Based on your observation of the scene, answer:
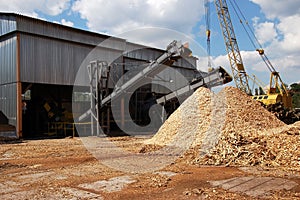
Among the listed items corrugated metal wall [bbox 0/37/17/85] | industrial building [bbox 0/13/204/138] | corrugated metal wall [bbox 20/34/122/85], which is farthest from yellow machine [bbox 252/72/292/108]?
corrugated metal wall [bbox 0/37/17/85]

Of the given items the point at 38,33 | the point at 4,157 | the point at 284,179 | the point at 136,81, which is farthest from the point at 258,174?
the point at 38,33

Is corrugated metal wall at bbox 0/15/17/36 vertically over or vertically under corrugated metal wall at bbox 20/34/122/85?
over

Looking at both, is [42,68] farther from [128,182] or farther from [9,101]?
[128,182]

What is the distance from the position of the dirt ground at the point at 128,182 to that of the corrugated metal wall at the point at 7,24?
993 cm

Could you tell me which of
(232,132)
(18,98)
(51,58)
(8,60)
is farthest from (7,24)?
(232,132)

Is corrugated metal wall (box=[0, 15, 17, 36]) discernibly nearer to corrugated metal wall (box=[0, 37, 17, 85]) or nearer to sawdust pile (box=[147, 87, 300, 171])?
corrugated metal wall (box=[0, 37, 17, 85])

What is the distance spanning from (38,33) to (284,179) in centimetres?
1449

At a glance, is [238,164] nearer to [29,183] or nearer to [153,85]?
[29,183]

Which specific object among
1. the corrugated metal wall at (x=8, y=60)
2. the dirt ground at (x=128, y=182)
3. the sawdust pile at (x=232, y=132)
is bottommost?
the dirt ground at (x=128, y=182)

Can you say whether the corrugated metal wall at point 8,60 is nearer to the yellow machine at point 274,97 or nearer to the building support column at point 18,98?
the building support column at point 18,98

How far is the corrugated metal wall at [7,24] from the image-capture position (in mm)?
15409

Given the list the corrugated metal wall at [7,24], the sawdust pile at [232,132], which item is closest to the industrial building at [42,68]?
the corrugated metal wall at [7,24]

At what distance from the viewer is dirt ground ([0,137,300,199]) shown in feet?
15.6

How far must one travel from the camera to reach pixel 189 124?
1044 centimetres
